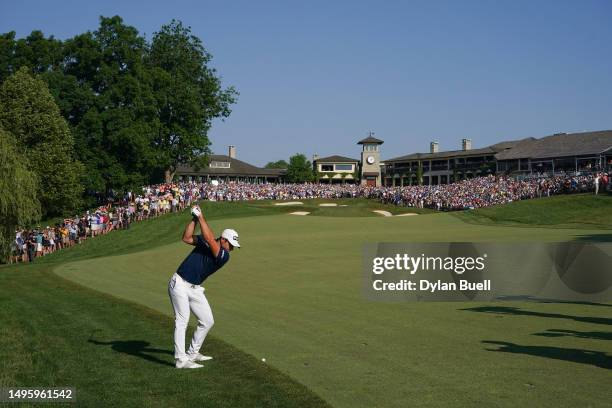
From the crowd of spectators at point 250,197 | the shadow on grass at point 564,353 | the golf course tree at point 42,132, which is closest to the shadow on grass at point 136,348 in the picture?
the shadow on grass at point 564,353

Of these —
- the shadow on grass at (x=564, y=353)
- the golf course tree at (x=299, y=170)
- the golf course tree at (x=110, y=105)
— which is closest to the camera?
the shadow on grass at (x=564, y=353)

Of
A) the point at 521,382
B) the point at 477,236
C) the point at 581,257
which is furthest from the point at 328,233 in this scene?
the point at 521,382

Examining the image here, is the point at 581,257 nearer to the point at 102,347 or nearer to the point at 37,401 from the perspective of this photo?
the point at 102,347

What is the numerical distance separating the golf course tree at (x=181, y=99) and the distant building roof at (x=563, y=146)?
151 ft

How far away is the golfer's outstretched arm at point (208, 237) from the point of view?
33.2 ft

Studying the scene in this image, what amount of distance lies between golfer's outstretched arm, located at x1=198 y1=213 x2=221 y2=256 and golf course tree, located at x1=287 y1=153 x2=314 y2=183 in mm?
131847

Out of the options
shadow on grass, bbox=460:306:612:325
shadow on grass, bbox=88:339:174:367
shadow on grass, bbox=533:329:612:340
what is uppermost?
shadow on grass, bbox=533:329:612:340

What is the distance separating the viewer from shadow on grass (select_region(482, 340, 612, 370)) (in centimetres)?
1024

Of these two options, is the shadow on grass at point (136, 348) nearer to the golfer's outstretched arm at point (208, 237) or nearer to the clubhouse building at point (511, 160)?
the golfer's outstretched arm at point (208, 237)

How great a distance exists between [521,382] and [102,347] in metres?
7.71

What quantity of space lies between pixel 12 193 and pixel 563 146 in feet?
258

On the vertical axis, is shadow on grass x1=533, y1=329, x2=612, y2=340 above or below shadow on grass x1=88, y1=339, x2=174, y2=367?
above

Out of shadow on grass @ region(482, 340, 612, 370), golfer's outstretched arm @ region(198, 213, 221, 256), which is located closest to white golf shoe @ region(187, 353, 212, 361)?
golfer's outstretched arm @ region(198, 213, 221, 256)

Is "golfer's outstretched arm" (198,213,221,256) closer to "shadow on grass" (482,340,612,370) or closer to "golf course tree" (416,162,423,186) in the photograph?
"shadow on grass" (482,340,612,370)
